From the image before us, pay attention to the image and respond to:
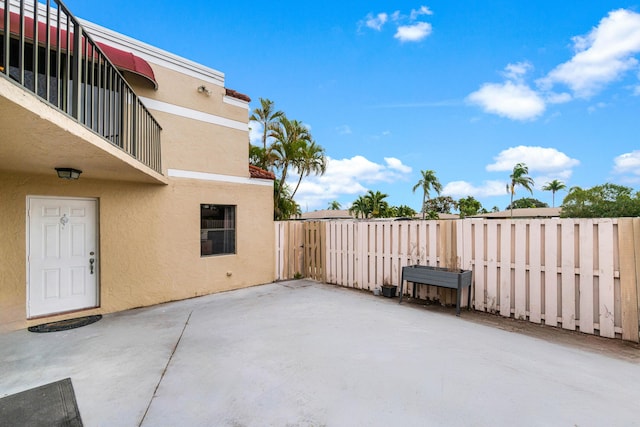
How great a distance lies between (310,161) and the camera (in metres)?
14.5

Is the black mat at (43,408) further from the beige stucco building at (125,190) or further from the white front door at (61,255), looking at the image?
the white front door at (61,255)

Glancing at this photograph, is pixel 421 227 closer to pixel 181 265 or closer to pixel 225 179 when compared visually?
pixel 225 179

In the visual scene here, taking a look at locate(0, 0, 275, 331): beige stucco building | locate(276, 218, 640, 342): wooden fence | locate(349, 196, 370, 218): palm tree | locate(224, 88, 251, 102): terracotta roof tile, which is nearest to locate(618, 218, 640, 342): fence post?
locate(276, 218, 640, 342): wooden fence

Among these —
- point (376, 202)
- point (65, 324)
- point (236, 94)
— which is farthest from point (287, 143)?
point (376, 202)

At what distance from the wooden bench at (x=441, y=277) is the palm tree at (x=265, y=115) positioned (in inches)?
441

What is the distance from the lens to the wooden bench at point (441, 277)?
16.8ft

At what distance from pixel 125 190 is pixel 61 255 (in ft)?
5.04

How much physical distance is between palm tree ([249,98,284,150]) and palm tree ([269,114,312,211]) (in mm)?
364

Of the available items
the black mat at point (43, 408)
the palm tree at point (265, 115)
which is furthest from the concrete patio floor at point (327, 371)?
the palm tree at point (265, 115)

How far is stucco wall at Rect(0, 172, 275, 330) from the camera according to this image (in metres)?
4.60

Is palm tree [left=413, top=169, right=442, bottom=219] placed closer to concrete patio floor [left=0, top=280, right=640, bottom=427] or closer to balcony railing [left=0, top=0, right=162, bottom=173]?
concrete patio floor [left=0, top=280, right=640, bottom=427]

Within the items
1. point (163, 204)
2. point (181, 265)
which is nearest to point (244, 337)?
point (181, 265)

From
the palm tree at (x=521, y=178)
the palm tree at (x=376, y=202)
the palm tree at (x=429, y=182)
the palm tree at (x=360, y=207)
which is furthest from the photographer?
the palm tree at (x=429, y=182)

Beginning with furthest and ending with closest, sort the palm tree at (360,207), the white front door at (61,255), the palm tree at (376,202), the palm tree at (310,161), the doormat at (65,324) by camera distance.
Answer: the palm tree at (360,207), the palm tree at (376,202), the palm tree at (310,161), the white front door at (61,255), the doormat at (65,324)
